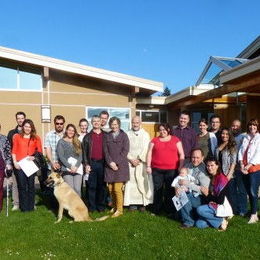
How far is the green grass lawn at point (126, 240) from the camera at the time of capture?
17.1 feet

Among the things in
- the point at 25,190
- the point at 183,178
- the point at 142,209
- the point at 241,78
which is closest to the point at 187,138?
the point at 183,178

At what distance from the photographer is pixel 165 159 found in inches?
285

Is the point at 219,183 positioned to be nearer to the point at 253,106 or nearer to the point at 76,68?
the point at 253,106

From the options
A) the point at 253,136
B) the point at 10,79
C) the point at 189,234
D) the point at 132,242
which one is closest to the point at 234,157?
the point at 253,136

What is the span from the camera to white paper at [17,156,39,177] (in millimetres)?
7652

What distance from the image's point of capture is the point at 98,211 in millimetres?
7898

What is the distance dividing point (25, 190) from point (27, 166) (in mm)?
506

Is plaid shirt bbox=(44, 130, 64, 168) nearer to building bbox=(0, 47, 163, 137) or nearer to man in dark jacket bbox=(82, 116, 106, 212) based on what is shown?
man in dark jacket bbox=(82, 116, 106, 212)

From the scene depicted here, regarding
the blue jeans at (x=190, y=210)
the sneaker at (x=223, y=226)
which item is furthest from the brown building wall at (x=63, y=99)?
the sneaker at (x=223, y=226)

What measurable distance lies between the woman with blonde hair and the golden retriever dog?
0.25m

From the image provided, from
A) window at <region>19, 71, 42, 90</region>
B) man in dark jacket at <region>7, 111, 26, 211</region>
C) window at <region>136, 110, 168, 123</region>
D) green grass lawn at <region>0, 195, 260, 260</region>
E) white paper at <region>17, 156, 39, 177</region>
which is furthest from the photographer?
window at <region>136, 110, 168, 123</region>

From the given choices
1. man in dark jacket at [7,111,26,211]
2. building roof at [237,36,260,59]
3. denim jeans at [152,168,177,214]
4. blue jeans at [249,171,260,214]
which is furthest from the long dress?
building roof at [237,36,260,59]

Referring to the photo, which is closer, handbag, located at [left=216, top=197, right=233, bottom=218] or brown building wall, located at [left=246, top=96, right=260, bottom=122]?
handbag, located at [left=216, top=197, right=233, bottom=218]

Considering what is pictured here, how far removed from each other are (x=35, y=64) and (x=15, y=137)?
23.6ft
